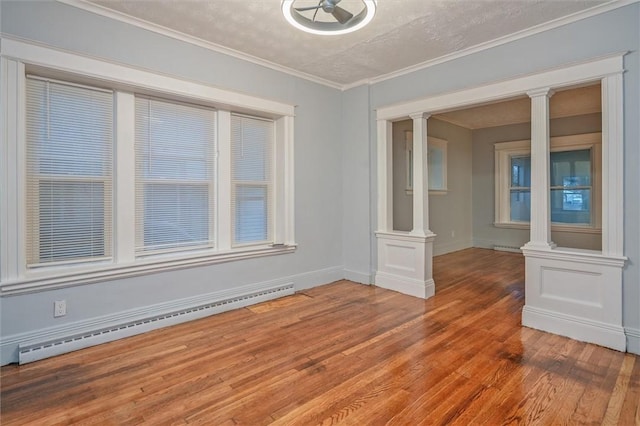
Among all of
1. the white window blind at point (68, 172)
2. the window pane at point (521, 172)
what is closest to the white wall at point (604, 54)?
the white window blind at point (68, 172)

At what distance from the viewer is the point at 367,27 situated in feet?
10.2

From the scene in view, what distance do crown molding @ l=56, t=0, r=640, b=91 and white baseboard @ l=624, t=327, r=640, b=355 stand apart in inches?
100

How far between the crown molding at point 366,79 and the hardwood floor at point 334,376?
272 cm

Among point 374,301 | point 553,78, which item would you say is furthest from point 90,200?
point 553,78

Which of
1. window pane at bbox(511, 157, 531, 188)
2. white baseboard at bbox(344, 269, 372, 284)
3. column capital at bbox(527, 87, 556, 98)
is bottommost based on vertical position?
white baseboard at bbox(344, 269, 372, 284)

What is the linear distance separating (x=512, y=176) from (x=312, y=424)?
23.5ft

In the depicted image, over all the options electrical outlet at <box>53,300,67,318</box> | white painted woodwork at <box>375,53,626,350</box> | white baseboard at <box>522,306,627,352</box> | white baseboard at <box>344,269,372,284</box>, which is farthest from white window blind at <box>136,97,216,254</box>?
white baseboard at <box>522,306,627,352</box>

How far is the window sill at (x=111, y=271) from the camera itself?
254 centimetres

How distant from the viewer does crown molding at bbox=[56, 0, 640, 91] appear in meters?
2.74

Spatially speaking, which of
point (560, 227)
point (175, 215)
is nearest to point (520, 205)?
point (560, 227)

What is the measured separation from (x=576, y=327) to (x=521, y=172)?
16.8 ft

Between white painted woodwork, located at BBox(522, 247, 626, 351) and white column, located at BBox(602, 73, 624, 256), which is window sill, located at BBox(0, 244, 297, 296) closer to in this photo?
white painted woodwork, located at BBox(522, 247, 626, 351)

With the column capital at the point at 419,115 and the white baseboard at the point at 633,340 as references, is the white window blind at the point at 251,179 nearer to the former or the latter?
the column capital at the point at 419,115

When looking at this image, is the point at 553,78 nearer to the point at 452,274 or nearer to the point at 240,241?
the point at 452,274
